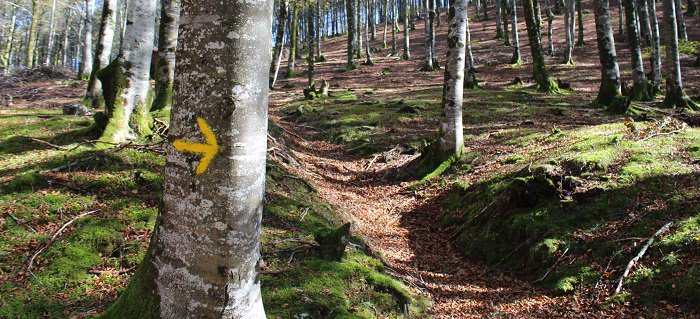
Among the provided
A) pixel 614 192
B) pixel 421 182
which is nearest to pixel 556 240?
pixel 614 192

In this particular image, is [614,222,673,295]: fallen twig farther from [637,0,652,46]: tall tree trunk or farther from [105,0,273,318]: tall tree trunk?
[637,0,652,46]: tall tree trunk

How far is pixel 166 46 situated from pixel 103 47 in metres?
3.90

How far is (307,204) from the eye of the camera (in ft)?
23.3

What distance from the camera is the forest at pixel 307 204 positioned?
250 cm

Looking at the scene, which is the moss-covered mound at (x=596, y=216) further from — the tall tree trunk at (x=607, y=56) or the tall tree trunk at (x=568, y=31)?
the tall tree trunk at (x=568, y=31)

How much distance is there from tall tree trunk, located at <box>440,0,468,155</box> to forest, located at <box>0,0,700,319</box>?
0.05m

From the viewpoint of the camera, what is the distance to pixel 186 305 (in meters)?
2.55

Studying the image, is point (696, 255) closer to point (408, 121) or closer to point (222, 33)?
point (222, 33)

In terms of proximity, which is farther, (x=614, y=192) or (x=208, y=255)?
(x=614, y=192)

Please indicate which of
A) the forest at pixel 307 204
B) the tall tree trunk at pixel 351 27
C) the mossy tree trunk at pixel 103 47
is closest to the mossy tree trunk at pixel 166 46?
the forest at pixel 307 204

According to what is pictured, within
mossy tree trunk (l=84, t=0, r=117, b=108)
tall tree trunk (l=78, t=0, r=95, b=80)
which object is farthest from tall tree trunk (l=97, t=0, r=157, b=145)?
tall tree trunk (l=78, t=0, r=95, b=80)

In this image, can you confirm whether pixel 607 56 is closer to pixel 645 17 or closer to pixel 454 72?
pixel 454 72

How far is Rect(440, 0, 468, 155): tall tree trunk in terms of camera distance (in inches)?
391

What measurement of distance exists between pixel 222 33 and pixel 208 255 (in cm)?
120
